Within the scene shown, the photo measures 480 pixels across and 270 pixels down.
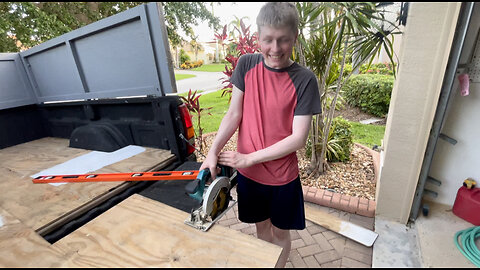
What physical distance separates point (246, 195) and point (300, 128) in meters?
0.58

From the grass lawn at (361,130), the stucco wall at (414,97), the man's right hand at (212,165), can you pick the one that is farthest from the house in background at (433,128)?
the man's right hand at (212,165)

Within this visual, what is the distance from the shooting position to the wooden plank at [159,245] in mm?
815

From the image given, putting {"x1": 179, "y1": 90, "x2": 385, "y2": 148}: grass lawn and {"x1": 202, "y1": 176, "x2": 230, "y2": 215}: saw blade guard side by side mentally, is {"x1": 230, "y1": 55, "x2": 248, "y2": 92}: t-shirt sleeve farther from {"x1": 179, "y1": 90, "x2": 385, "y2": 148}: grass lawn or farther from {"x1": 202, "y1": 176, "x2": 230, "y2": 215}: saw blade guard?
{"x1": 179, "y1": 90, "x2": 385, "y2": 148}: grass lawn

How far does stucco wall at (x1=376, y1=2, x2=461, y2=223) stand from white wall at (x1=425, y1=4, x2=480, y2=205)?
1.62 feet

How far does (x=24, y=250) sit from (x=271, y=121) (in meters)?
1.25

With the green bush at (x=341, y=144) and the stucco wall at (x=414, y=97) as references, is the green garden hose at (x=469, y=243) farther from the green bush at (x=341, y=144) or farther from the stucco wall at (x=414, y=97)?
the green bush at (x=341, y=144)

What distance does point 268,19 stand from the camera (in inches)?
37.1

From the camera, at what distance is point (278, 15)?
93cm

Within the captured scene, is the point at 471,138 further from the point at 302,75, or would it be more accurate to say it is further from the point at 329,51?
the point at 302,75

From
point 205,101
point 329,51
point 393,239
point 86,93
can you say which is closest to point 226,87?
point 329,51

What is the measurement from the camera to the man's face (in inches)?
37.7

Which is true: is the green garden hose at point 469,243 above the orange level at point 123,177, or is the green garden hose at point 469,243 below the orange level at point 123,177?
below

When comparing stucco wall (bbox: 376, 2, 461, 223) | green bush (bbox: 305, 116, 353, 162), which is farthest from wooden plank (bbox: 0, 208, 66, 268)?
green bush (bbox: 305, 116, 353, 162)

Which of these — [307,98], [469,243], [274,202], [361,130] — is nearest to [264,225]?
[274,202]
